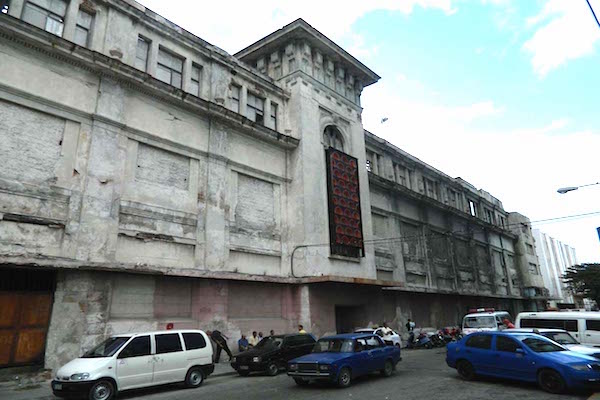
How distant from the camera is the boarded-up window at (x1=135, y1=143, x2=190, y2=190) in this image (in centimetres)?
1666


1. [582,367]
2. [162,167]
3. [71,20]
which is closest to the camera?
[582,367]

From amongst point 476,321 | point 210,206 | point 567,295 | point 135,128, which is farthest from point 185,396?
point 567,295

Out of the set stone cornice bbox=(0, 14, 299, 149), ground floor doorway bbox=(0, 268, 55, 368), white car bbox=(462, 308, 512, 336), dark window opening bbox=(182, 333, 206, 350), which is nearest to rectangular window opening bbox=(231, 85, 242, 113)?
stone cornice bbox=(0, 14, 299, 149)

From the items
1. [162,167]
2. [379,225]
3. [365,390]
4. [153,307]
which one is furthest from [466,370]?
[379,225]

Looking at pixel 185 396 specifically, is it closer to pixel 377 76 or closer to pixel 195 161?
pixel 195 161

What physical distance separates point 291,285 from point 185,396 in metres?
10.7

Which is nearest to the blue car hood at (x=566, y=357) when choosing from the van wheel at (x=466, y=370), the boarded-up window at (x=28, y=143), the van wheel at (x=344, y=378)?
the van wheel at (x=466, y=370)

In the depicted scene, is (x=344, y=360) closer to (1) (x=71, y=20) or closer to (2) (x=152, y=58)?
(2) (x=152, y=58)

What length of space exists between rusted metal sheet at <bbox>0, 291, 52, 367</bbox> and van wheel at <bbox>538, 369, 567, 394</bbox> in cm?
1443

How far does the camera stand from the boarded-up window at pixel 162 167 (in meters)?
16.7

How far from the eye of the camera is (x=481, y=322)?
21172 mm

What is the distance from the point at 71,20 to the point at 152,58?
11.2ft

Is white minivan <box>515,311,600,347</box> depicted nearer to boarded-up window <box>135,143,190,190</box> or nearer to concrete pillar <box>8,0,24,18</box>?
boarded-up window <box>135,143,190,190</box>

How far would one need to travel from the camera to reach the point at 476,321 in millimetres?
21500
